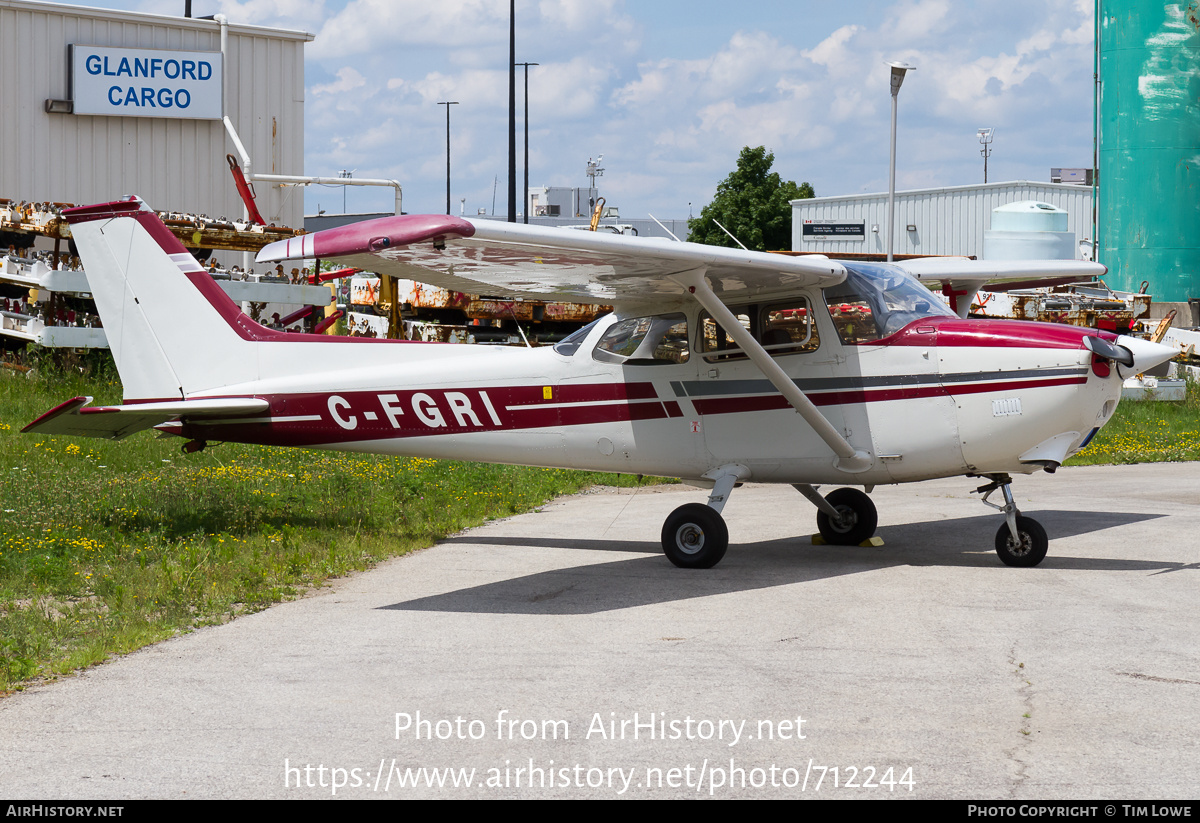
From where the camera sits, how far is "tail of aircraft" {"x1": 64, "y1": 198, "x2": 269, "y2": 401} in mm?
10414

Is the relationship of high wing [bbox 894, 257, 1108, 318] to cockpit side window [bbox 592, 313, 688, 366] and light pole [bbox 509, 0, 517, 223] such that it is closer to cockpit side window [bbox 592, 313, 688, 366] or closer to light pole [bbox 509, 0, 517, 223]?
cockpit side window [bbox 592, 313, 688, 366]

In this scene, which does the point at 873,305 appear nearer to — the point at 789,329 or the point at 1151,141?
the point at 789,329

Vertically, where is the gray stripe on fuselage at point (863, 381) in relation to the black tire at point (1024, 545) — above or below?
above

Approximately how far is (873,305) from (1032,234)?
34.0m

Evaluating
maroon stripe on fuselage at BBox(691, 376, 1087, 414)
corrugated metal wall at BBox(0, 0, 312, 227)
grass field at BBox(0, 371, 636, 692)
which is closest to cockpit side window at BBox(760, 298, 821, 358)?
maroon stripe on fuselage at BBox(691, 376, 1087, 414)

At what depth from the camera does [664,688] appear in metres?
5.61

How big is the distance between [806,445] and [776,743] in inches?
182

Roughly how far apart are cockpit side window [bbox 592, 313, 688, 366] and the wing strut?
70 centimetres

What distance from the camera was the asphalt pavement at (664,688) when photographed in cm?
435

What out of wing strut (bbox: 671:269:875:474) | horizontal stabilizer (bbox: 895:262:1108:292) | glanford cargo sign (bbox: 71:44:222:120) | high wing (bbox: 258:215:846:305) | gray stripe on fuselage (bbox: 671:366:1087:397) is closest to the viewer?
high wing (bbox: 258:215:846:305)

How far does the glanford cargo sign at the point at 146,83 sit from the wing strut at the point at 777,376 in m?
19.2

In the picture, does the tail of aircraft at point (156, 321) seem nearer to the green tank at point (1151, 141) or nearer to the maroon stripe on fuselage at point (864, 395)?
the maroon stripe on fuselage at point (864, 395)

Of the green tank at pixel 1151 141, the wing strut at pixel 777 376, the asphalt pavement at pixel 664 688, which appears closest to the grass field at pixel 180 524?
the asphalt pavement at pixel 664 688
